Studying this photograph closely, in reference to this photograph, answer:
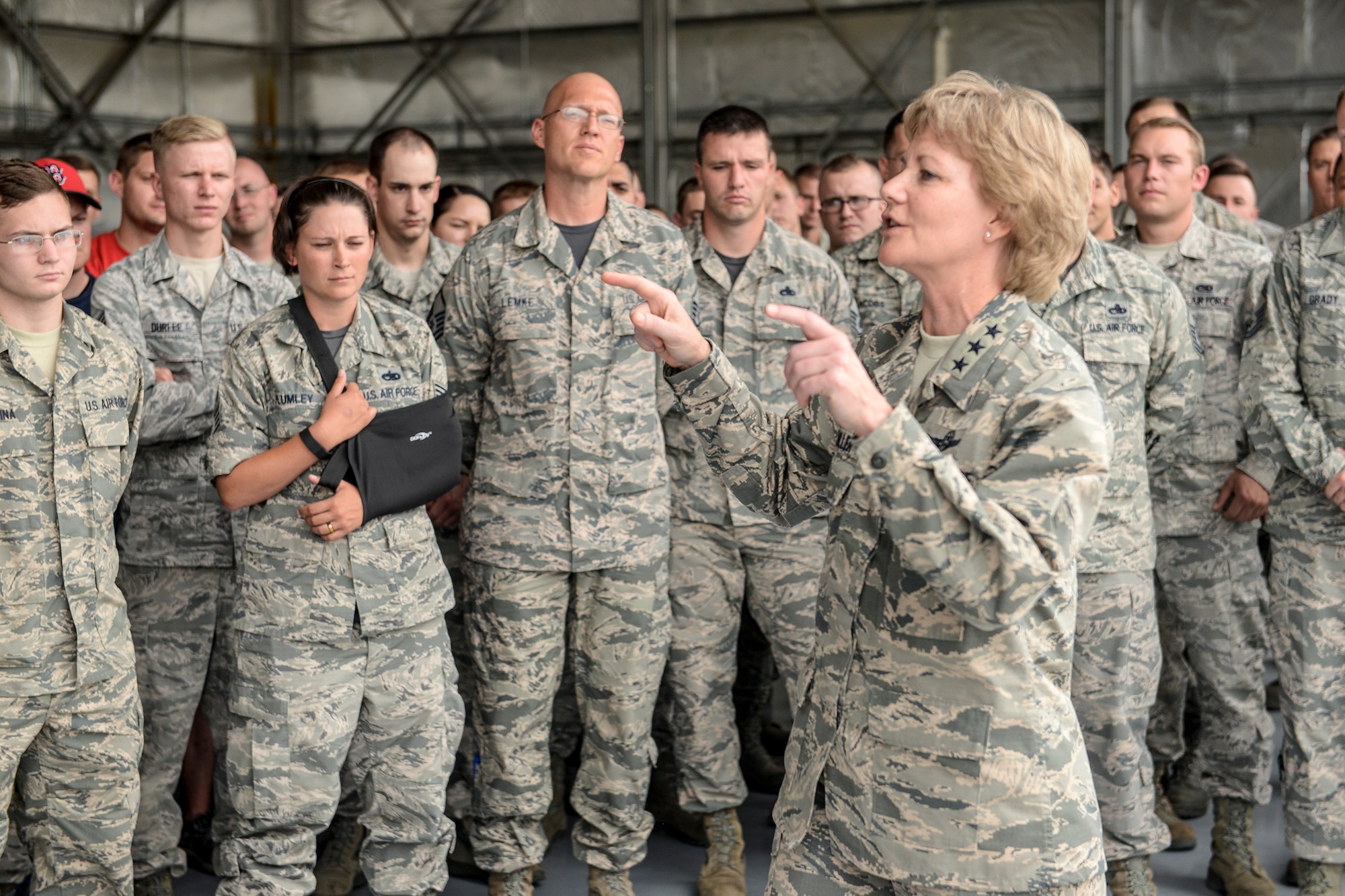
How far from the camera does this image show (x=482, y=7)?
1073 centimetres

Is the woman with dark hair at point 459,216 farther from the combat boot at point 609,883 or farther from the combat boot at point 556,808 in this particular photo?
the combat boot at point 609,883

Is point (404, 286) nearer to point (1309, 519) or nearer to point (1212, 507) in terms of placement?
point (1212, 507)

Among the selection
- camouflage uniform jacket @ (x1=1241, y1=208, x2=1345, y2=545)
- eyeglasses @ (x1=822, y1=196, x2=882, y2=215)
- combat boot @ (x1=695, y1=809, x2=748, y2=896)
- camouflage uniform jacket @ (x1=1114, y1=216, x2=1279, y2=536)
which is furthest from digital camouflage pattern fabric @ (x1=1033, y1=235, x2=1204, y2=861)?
eyeglasses @ (x1=822, y1=196, x2=882, y2=215)

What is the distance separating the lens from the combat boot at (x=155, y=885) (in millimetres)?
3020

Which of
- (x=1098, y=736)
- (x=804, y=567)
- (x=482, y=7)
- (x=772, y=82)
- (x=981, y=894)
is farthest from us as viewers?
(x=482, y=7)

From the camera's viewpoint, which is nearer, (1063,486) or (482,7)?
(1063,486)

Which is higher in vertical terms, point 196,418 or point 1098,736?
point 196,418

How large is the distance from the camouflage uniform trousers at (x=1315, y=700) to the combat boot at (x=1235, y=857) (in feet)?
0.54

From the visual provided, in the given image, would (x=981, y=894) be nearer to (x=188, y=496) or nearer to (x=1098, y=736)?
(x=1098, y=736)

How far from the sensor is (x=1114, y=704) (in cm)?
300

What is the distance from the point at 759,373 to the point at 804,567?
0.57 metres

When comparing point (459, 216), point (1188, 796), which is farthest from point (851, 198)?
point (1188, 796)

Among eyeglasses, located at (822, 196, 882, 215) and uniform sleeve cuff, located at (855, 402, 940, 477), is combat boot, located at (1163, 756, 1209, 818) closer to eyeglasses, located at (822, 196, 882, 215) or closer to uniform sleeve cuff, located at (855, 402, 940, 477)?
eyeglasses, located at (822, 196, 882, 215)

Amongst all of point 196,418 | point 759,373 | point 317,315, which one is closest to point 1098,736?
point 759,373
